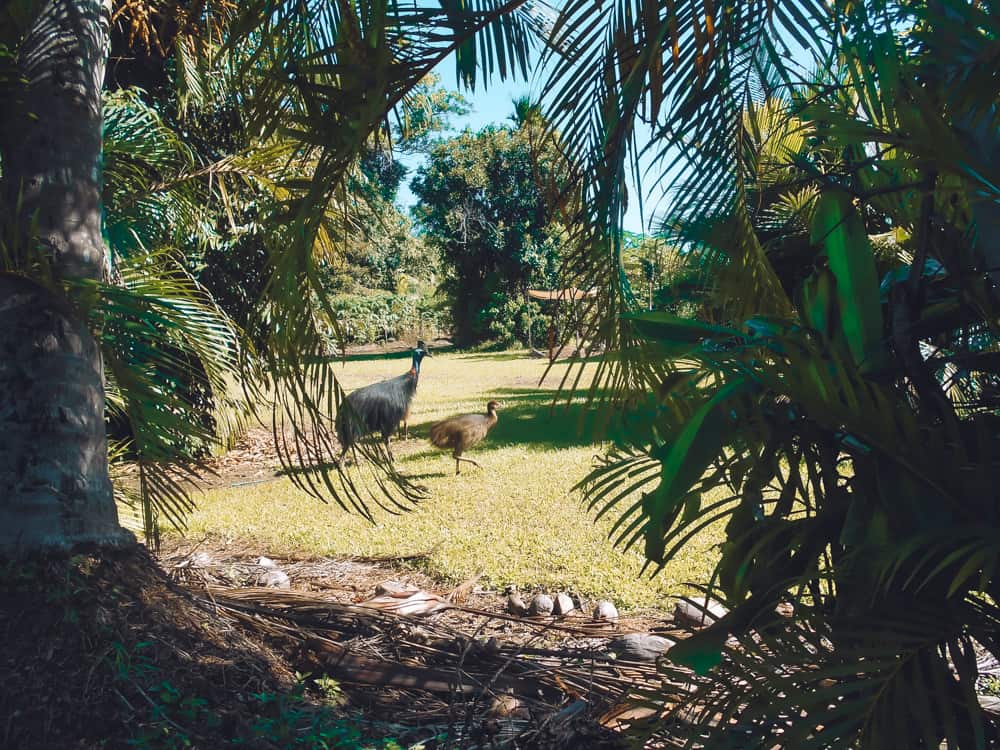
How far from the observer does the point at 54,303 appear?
9.25ft

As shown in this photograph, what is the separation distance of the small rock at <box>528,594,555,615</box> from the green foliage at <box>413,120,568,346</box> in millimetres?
17182

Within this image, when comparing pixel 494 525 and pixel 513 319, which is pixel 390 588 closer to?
pixel 494 525

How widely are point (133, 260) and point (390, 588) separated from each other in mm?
2287

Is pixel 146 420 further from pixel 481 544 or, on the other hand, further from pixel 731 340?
pixel 481 544

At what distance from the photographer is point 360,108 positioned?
2.12 meters

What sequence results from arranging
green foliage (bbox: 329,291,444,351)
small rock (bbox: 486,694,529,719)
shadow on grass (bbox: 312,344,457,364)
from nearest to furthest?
1. small rock (bbox: 486,694,529,719)
2. shadow on grass (bbox: 312,344,457,364)
3. green foliage (bbox: 329,291,444,351)

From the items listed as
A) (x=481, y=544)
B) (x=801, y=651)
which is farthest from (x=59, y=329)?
(x=481, y=544)

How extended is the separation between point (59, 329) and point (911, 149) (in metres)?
2.85

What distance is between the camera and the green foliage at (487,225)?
888 inches

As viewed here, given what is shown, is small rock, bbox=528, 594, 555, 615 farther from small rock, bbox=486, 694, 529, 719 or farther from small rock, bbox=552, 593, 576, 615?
small rock, bbox=486, 694, 529, 719

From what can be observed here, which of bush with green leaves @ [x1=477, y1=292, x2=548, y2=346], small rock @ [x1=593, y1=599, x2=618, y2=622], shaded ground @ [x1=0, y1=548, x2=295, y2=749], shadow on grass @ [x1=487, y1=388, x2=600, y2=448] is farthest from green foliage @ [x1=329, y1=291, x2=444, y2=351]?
shaded ground @ [x1=0, y1=548, x2=295, y2=749]

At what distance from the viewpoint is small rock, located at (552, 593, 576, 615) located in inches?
164

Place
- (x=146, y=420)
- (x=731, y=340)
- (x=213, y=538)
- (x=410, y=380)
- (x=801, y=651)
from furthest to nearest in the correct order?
(x=410, y=380) < (x=213, y=538) < (x=146, y=420) < (x=731, y=340) < (x=801, y=651)

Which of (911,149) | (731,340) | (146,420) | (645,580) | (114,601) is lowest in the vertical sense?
(645,580)
